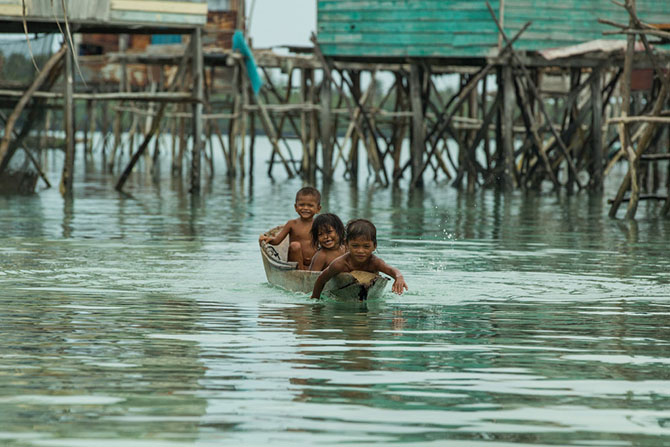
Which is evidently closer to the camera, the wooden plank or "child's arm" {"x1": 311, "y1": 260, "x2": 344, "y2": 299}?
"child's arm" {"x1": 311, "y1": 260, "x2": 344, "y2": 299}

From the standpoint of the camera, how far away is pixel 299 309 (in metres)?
7.97

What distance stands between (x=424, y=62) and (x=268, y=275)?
1445 cm

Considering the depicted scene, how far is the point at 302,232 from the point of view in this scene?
983 centimetres

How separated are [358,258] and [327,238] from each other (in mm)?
683

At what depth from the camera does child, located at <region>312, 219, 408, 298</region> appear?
26.7ft

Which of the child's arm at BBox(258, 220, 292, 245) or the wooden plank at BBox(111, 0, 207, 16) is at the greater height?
the wooden plank at BBox(111, 0, 207, 16)

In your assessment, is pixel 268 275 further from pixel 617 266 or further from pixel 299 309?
pixel 617 266

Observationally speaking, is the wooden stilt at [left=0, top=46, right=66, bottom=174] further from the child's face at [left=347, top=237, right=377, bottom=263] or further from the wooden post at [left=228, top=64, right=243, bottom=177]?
the child's face at [left=347, top=237, right=377, bottom=263]

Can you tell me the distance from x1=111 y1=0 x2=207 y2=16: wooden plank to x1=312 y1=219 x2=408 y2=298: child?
1123 centimetres

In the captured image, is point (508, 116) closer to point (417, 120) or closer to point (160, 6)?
point (417, 120)

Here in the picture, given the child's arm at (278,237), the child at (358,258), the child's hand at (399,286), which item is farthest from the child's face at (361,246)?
the child's arm at (278,237)

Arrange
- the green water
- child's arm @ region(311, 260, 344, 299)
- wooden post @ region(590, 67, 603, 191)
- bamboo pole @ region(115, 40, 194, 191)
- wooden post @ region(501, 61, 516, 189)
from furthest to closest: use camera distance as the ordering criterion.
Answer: wooden post @ region(590, 67, 603, 191) < wooden post @ region(501, 61, 516, 189) < bamboo pole @ region(115, 40, 194, 191) < child's arm @ region(311, 260, 344, 299) < the green water

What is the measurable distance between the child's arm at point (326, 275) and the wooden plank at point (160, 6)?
11247mm

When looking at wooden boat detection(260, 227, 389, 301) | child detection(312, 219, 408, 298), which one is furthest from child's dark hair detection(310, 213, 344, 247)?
child detection(312, 219, 408, 298)
